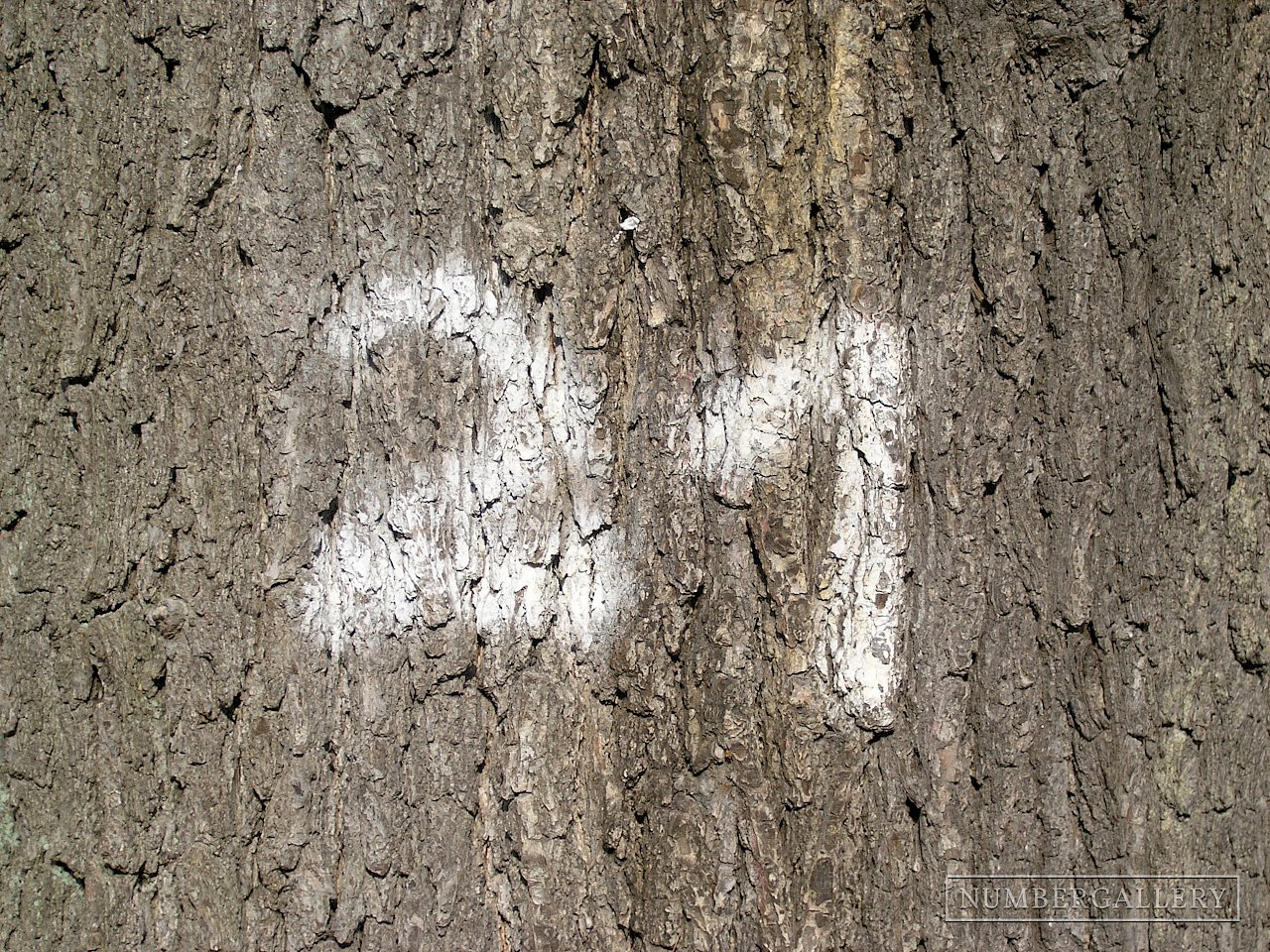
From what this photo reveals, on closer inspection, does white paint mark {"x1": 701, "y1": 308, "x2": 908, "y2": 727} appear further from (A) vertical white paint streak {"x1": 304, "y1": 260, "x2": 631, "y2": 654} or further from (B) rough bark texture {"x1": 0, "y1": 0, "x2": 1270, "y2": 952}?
(A) vertical white paint streak {"x1": 304, "y1": 260, "x2": 631, "y2": 654}

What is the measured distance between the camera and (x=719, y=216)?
1554 mm

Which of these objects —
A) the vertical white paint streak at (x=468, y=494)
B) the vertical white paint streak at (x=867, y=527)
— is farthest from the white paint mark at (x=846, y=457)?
the vertical white paint streak at (x=468, y=494)

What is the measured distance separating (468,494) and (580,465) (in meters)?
0.19

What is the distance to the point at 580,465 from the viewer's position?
1613mm

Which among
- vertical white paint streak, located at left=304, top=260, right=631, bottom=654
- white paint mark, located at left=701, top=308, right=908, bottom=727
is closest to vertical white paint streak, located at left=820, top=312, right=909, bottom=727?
white paint mark, located at left=701, top=308, right=908, bottom=727

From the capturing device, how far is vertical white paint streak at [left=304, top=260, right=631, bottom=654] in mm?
1595

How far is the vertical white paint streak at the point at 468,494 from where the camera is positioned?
159 cm

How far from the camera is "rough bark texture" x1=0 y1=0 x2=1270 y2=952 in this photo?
1573mm

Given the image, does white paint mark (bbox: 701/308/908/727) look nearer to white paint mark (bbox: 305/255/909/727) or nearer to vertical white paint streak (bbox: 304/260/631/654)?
white paint mark (bbox: 305/255/909/727)

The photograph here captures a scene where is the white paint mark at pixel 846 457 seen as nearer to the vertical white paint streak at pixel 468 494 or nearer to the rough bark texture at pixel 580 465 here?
the rough bark texture at pixel 580 465

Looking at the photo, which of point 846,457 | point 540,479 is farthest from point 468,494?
point 846,457

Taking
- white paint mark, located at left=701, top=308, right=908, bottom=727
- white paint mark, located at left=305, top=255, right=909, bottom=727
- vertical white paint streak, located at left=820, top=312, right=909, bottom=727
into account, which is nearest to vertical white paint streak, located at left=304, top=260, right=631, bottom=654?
white paint mark, located at left=305, top=255, right=909, bottom=727

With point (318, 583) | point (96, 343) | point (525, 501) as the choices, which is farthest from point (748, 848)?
point (96, 343)

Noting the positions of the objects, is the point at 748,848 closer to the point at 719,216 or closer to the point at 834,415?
the point at 834,415
